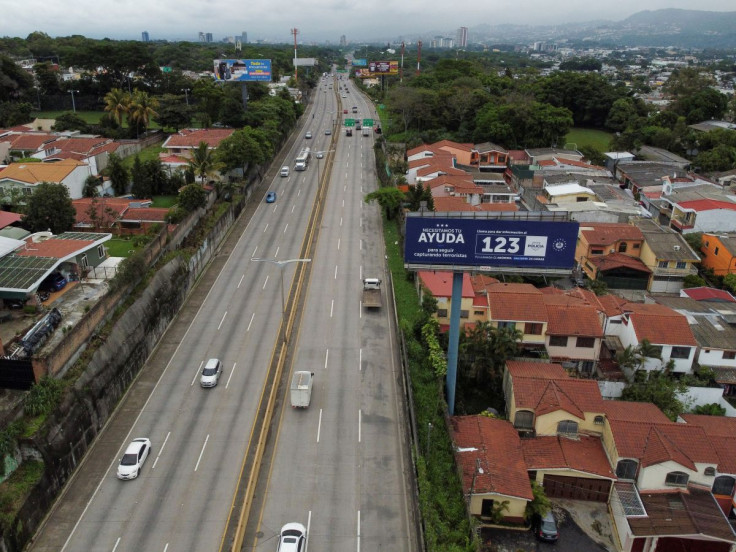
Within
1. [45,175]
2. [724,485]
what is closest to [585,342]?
[724,485]

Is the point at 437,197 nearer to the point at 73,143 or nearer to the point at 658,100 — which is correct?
the point at 73,143

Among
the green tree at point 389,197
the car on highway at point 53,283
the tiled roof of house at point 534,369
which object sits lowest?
the tiled roof of house at point 534,369

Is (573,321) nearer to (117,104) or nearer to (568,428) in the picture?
(568,428)

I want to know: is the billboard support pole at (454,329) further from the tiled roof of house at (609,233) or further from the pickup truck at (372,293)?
the tiled roof of house at (609,233)

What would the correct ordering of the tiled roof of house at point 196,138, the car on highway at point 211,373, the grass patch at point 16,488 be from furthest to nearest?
1. the tiled roof of house at point 196,138
2. the car on highway at point 211,373
3. the grass patch at point 16,488

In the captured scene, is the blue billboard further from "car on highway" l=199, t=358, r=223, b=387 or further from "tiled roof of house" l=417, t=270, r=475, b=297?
"car on highway" l=199, t=358, r=223, b=387

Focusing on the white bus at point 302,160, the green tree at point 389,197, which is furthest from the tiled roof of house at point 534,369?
the white bus at point 302,160
